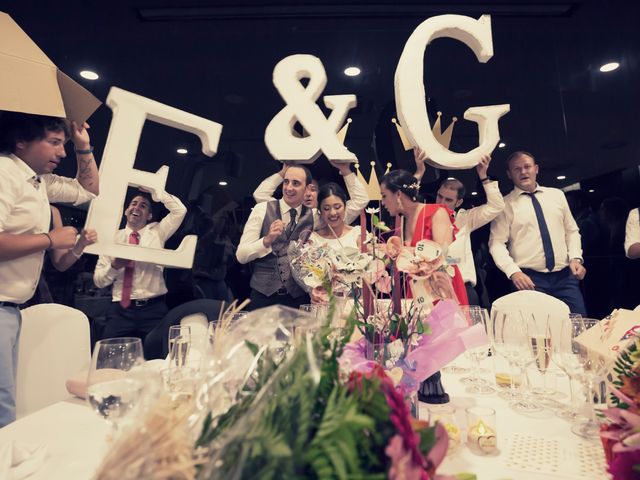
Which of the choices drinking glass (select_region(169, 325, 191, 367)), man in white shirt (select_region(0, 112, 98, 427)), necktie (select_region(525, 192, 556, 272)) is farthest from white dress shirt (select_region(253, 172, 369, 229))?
drinking glass (select_region(169, 325, 191, 367))

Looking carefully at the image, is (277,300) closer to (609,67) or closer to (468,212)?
(468,212)

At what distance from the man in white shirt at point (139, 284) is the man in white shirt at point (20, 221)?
3.48 feet

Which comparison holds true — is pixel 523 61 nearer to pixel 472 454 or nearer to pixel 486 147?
pixel 486 147

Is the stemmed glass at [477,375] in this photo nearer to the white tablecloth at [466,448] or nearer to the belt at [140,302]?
the white tablecloth at [466,448]

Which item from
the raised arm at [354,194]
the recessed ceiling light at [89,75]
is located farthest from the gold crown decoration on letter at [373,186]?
the recessed ceiling light at [89,75]

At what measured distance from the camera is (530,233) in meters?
3.04

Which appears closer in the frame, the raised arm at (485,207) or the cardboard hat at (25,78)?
the cardboard hat at (25,78)

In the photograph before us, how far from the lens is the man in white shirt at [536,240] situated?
296 cm

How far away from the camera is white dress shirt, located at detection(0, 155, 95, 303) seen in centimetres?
165

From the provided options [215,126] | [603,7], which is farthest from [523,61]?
[215,126]

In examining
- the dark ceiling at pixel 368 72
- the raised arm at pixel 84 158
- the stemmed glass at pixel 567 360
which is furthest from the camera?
the dark ceiling at pixel 368 72

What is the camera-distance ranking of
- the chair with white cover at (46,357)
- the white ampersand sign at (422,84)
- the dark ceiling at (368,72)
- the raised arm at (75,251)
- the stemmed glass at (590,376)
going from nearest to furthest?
the stemmed glass at (590,376), the chair with white cover at (46,357), the raised arm at (75,251), the white ampersand sign at (422,84), the dark ceiling at (368,72)

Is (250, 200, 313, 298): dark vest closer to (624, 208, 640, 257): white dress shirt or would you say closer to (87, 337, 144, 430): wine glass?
(87, 337, 144, 430): wine glass

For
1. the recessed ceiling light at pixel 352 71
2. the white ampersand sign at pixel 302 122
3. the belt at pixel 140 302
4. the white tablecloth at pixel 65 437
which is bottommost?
the white tablecloth at pixel 65 437
